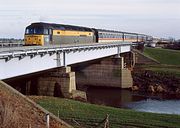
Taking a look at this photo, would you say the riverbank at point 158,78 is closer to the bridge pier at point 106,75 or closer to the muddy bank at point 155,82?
the muddy bank at point 155,82

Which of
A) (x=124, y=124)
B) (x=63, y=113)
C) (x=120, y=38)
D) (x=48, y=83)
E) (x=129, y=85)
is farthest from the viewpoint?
(x=120, y=38)

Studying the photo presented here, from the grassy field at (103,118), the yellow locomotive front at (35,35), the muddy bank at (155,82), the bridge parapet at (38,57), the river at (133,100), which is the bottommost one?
the river at (133,100)

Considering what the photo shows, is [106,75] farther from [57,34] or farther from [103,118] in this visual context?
[103,118]

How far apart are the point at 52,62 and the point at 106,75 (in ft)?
73.1

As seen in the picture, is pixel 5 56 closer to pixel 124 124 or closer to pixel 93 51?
pixel 124 124

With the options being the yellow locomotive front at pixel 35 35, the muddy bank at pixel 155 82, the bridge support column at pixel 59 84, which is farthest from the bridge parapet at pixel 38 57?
the muddy bank at pixel 155 82

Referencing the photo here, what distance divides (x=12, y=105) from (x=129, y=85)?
38.6m

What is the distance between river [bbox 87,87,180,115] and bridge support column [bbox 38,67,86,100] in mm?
5737

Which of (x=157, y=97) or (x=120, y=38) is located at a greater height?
(x=120, y=38)

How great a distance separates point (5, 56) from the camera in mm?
26344

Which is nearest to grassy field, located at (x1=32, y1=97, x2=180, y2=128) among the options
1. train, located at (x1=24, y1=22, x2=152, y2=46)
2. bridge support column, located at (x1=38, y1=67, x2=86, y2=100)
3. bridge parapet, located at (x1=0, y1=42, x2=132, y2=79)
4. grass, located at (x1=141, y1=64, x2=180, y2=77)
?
bridge parapet, located at (x1=0, y1=42, x2=132, y2=79)

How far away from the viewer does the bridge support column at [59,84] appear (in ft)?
124

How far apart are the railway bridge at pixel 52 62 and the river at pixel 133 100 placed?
3.93 m

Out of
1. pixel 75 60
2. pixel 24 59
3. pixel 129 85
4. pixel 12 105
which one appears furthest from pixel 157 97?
pixel 12 105
